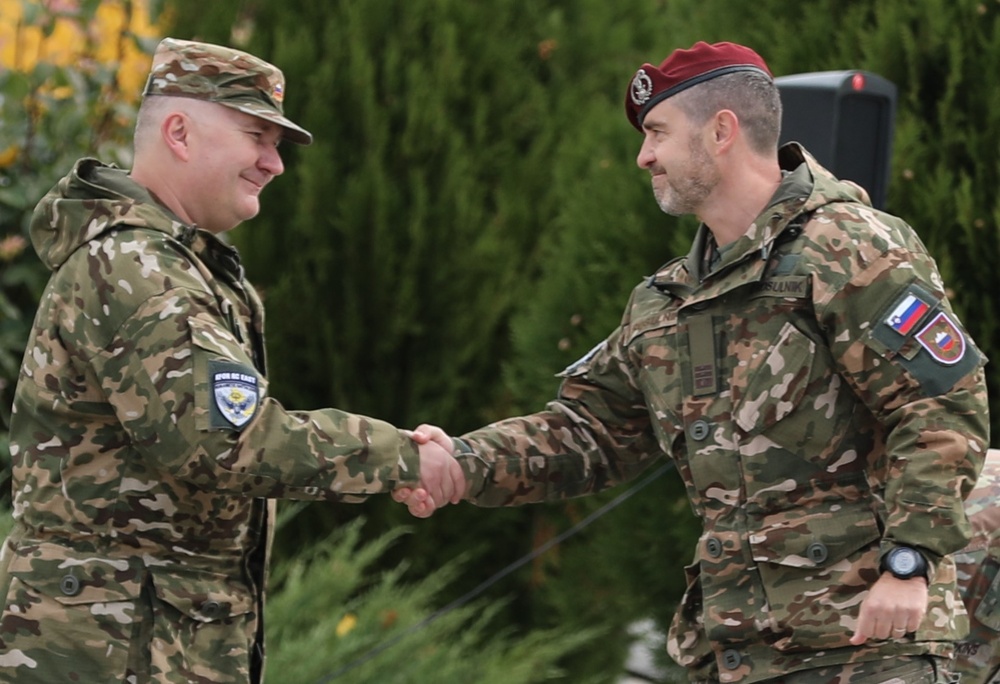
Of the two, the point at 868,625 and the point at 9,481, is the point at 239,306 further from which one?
the point at 9,481

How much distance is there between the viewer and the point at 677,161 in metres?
3.64

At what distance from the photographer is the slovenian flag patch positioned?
328cm

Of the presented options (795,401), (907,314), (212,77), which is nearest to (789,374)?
(795,401)

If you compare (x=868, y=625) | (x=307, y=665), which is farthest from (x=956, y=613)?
(x=307, y=665)

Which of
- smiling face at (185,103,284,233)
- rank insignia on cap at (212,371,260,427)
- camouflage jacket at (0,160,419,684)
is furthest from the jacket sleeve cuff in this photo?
smiling face at (185,103,284,233)

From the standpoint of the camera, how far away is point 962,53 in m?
5.15

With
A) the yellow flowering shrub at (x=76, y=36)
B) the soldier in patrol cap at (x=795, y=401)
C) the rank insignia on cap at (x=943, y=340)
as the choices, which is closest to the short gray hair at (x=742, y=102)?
the soldier in patrol cap at (x=795, y=401)

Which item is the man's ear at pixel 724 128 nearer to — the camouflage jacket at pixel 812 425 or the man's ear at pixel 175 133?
the camouflage jacket at pixel 812 425

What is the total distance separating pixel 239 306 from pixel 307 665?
5.37ft

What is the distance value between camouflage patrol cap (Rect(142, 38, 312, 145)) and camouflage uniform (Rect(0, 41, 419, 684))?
0.28 m

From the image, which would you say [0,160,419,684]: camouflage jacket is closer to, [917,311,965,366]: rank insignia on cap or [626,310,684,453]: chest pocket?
[626,310,684,453]: chest pocket

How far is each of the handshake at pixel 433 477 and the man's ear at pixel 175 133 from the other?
865 millimetres

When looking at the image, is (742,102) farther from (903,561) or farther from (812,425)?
(903,561)

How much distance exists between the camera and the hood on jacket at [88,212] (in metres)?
3.58
